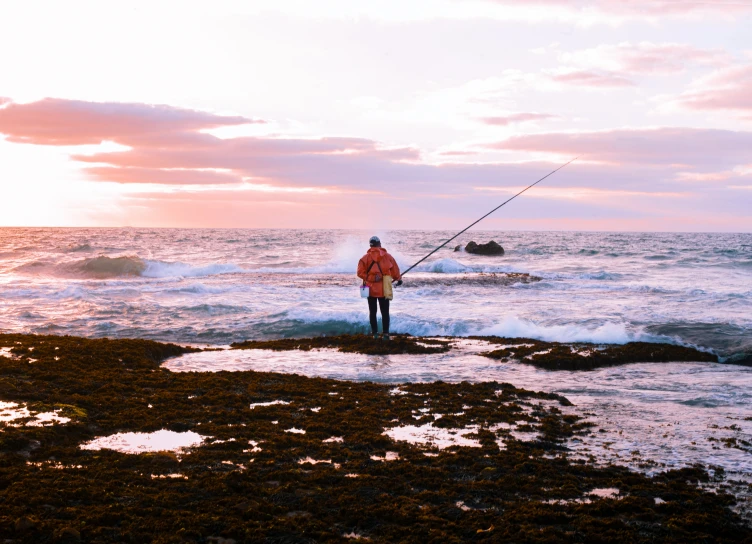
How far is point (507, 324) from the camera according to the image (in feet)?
48.3

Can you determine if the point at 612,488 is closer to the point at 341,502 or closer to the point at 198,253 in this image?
the point at 341,502

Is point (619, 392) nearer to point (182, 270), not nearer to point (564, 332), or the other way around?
point (564, 332)

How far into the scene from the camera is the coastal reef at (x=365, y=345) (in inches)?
438

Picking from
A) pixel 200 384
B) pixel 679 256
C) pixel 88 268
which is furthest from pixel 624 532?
pixel 679 256

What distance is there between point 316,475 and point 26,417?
296 cm

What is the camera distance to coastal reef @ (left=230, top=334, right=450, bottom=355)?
36.5ft

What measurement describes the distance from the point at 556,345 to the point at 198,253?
137ft

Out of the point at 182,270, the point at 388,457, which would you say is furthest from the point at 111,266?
the point at 388,457

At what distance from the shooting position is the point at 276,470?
4.65m

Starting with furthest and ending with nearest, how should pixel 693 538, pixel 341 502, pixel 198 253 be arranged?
pixel 198 253 < pixel 341 502 < pixel 693 538

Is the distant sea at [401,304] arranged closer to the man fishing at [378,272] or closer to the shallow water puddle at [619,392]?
the shallow water puddle at [619,392]

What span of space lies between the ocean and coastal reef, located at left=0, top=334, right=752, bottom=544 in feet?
1.74

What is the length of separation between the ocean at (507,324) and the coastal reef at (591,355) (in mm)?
337

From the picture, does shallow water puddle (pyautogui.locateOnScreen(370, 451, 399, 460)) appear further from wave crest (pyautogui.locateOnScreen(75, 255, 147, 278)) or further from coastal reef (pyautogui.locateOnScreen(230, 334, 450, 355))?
wave crest (pyautogui.locateOnScreen(75, 255, 147, 278))
